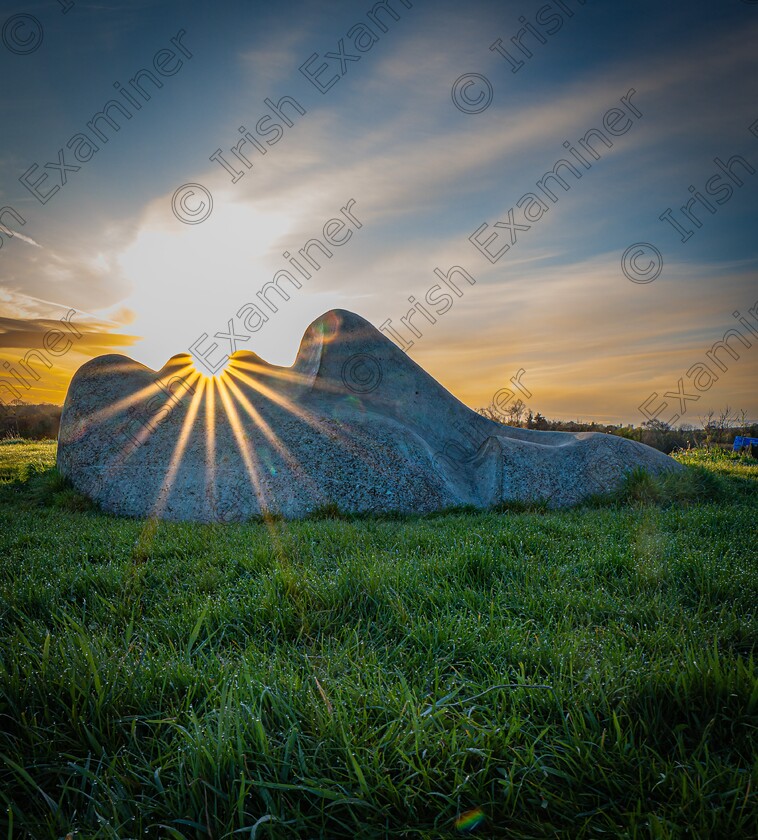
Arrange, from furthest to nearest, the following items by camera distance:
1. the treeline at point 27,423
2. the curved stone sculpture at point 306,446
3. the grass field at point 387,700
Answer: the treeline at point 27,423 < the curved stone sculpture at point 306,446 < the grass field at point 387,700

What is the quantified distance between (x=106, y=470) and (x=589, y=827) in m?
9.28

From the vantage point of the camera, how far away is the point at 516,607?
11.8 ft

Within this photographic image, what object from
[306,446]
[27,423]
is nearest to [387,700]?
[306,446]

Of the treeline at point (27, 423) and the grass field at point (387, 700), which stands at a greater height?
the grass field at point (387, 700)

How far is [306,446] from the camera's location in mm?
9148

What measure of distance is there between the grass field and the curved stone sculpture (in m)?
4.11

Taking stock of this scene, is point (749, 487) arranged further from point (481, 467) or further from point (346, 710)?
point (346, 710)

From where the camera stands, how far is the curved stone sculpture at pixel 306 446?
28.4 feet

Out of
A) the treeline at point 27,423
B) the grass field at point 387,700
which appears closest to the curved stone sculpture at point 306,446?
the grass field at point 387,700

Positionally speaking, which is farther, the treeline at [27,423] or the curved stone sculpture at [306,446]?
the treeline at [27,423]

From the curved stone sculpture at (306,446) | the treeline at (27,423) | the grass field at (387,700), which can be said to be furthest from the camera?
the treeline at (27,423)

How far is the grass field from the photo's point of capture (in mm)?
1890

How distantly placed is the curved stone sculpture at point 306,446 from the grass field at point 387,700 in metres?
4.11

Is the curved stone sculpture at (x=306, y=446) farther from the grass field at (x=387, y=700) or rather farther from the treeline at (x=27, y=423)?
the treeline at (x=27, y=423)
